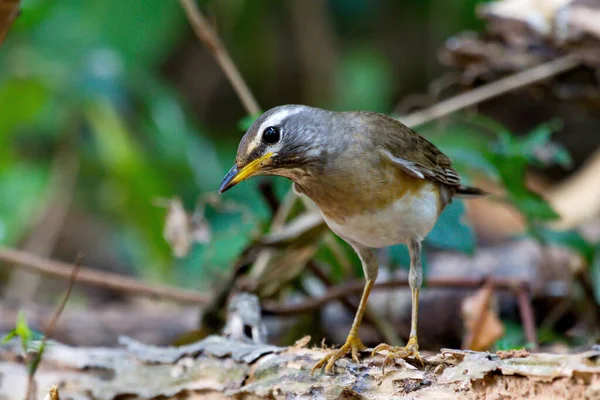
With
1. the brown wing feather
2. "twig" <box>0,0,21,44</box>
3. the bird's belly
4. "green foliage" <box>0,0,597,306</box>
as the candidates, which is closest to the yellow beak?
the bird's belly

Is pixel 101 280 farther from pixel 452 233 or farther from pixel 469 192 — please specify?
pixel 469 192

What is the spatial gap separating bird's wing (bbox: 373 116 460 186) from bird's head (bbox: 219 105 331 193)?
30 centimetres

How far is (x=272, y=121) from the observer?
3137 mm

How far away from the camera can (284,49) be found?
10.5m

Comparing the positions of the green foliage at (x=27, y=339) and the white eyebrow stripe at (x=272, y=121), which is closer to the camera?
the green foliage at (x=27, y=339)

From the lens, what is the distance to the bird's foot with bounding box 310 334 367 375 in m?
3.04

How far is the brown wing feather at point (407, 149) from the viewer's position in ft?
11.1

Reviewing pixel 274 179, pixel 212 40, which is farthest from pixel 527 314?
pixel 212 40

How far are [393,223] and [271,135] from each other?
2.21 feet

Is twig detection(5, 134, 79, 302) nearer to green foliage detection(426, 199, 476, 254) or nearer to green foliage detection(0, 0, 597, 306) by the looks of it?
green foliage detection(0, 0, 597, 306)

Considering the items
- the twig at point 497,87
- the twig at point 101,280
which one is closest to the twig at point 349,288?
the twig at point 101,280

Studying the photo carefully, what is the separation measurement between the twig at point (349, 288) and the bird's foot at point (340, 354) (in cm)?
108

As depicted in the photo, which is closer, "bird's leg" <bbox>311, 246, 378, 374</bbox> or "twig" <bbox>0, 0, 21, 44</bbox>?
"bird's leg" <bbox>311, 246, 378, 374</bbox>

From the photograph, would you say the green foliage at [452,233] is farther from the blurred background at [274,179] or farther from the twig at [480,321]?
the twig at [480,321]
